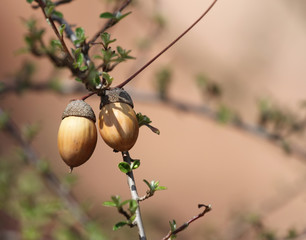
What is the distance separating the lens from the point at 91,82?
0.39 metres

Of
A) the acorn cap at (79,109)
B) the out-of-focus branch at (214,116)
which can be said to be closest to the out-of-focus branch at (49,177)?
the out-of-focus branch at (214,116)

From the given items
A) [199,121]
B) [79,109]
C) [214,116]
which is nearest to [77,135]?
[79,109]

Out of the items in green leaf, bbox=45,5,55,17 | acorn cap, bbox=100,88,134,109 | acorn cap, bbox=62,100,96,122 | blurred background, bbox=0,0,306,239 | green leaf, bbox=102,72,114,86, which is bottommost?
acorn cap, bbox=100,88,134,109

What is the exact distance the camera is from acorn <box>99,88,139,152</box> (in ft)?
1.32

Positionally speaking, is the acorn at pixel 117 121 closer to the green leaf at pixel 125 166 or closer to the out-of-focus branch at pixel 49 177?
the green leaf at pixel 125 166

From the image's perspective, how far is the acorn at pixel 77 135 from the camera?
1.34 feet

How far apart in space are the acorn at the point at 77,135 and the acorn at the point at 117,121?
15 millimetres

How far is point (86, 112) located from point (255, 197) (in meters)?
1.69

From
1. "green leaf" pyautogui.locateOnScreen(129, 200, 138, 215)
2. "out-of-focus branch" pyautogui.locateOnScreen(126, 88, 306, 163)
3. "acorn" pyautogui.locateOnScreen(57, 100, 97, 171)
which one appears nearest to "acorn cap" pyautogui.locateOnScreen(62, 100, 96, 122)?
"acorn" pyautogui.locateOnScreen(57, 100, 97, 171)

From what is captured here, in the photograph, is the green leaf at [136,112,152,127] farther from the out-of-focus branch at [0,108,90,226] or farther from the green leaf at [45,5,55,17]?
the out-of-focus branch at [0,108,90,226]

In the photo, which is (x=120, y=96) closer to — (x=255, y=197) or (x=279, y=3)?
(x=255, y=197)

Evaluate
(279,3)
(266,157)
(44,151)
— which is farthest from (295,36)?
(44,151)

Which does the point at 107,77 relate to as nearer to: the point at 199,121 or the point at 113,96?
the point at 113,96

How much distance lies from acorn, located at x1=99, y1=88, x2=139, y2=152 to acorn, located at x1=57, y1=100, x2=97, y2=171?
0.05ft
